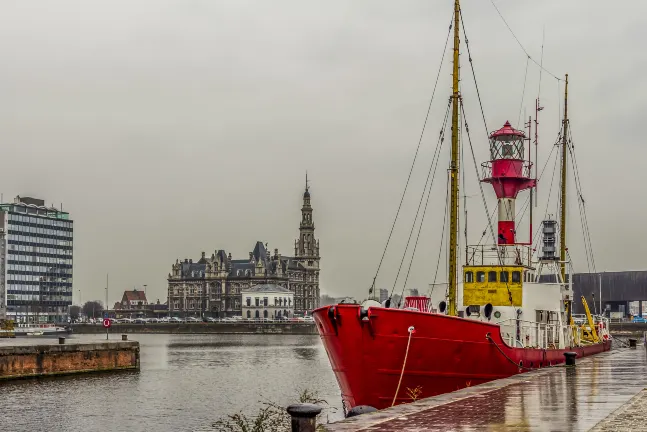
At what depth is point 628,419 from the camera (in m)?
16.5

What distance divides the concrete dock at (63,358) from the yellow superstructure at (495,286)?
2824 cm

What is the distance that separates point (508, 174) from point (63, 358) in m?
30.3

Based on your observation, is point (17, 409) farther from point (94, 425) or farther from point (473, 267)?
point (473, 267)

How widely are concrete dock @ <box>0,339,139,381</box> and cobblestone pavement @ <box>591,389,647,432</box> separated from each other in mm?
39193

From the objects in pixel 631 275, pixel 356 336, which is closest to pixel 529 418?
pixel 356 336

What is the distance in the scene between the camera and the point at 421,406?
63.3ft

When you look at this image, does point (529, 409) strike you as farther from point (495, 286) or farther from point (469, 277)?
point (469, 277)

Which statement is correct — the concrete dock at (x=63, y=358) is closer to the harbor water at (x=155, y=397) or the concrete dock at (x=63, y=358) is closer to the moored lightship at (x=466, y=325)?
the harbor water at (x=155, y=397)

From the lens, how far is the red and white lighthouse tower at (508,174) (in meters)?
39.0

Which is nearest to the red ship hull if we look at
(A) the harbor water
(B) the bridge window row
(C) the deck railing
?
(C) the deck railing

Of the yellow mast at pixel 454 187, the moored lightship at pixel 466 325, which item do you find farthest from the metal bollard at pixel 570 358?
the yellow mast at pixel 454 187

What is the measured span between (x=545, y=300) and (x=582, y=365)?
9.88 feet

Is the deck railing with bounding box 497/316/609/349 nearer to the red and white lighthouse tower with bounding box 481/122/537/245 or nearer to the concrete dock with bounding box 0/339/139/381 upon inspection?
the red and white lighthouse tower with bounding box 481/122/537/245

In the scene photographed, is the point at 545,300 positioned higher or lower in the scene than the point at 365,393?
higher
